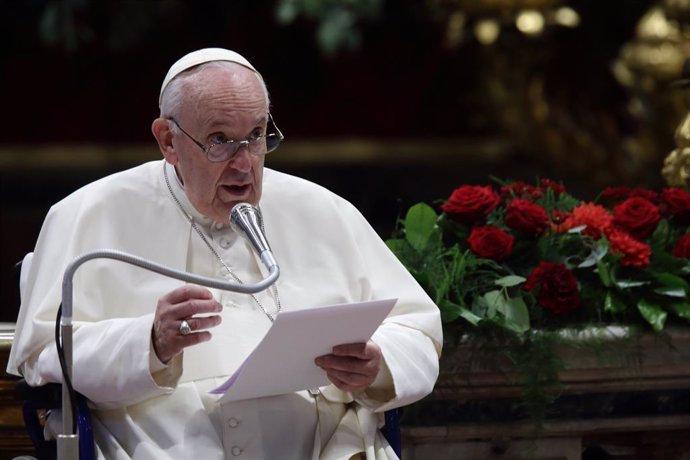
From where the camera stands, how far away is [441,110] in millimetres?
11398

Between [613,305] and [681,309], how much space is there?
7.2 inches

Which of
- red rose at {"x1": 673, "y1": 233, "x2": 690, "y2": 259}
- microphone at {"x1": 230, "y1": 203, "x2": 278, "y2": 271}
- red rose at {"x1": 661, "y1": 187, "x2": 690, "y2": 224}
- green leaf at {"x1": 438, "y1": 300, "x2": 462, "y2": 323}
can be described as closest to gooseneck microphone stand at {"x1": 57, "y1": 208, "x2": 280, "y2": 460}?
microphone at {"x1": 230, "y1": 203, "x2": 278, "y2": 271}

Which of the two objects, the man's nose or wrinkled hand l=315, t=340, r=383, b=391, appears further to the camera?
the man's nose

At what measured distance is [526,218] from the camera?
4.38 meters

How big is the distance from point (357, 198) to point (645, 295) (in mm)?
5991

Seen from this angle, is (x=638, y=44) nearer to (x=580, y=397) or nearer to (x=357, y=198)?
(x=357, y=198)

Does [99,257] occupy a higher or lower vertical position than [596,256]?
higher

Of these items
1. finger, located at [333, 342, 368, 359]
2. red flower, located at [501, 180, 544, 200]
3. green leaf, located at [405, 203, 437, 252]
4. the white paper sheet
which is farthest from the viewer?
red flower, located at [501, 180, 544, 200]

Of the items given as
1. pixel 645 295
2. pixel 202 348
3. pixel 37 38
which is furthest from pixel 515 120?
pixel 202 348

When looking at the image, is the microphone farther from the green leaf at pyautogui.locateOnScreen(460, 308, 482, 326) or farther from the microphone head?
the green leaf at pyautogui.locateOnScreen(460, 308, 482, 326)

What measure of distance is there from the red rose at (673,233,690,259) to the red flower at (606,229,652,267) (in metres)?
0.11

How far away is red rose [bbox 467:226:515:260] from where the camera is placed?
434 centimetres

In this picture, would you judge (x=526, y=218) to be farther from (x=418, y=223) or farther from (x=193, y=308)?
(x=193, y=308)

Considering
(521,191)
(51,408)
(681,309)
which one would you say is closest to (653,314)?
(681,309)
